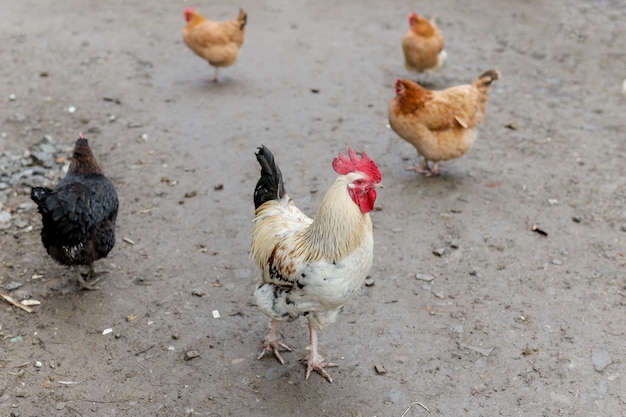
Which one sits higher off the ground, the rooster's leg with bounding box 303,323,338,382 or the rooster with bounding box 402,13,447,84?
the rooster with bounding box 402,13,447,84

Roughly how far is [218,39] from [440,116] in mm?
3861

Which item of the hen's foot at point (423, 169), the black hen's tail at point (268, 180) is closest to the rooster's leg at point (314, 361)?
the black hen's tail at point (268, 180)

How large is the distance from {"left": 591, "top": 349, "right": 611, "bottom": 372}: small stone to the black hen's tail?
264 cm

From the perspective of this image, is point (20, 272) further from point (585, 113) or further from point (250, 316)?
point (585, 113)

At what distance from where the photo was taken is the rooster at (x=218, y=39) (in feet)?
28.0

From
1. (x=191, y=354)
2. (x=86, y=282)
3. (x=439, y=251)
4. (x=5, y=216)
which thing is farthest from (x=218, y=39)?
(x=191, y=354)

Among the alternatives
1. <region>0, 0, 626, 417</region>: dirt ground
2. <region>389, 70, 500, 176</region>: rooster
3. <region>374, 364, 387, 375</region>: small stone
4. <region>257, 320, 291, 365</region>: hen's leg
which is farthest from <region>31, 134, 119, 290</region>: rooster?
<region>389, 70, 500, 176</region>: rooster

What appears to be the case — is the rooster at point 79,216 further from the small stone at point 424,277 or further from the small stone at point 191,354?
the small stone at point 424,277

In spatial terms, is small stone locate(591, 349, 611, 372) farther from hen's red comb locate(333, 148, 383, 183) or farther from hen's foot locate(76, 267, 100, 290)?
hen's foot locate(76, 267, 100, 290)

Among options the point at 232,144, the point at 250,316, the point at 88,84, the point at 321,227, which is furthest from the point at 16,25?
the point at 321,227

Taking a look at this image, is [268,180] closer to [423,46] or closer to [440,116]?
[440,116]

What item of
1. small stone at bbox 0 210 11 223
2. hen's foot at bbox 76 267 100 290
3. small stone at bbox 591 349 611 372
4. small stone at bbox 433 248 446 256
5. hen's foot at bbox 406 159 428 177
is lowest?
small stone at bbox 0 210 11 223

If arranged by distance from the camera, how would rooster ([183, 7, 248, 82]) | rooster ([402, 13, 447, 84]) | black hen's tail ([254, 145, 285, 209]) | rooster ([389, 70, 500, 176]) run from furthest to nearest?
rooster ([402, 13, 447, 84]) < rooster ([183, 7, 248, 82]) < rooster ([389, 70, 500, 176]) < black hen's tail ([254, 145, 285, 209])

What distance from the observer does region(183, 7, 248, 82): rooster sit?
8523 millimetres
